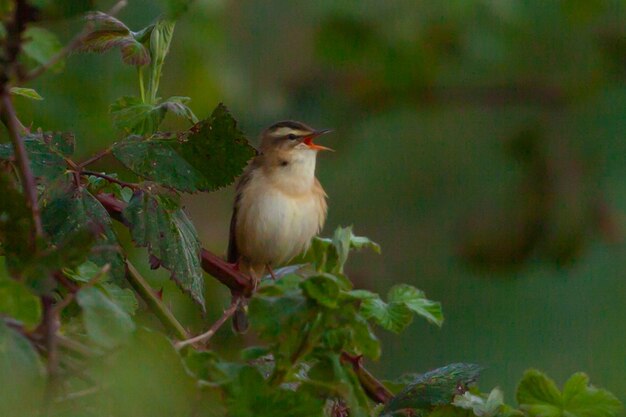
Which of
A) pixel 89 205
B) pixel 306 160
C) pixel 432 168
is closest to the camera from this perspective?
pixel 89 205

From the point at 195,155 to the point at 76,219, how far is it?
0.20m

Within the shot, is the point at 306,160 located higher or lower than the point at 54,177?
lower

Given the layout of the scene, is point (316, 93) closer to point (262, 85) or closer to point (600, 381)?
point (262, 85)

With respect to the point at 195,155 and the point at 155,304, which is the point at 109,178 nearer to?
the point at 195,155

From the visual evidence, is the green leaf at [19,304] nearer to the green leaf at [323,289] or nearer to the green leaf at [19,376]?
the green leaf at [19,376]

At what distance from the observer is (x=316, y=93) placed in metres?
7.07

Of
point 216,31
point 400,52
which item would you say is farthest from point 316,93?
point 216,31

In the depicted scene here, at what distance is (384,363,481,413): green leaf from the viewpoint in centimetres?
166

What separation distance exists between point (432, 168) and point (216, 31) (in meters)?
2.29

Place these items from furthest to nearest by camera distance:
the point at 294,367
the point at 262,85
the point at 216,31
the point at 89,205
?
the point at 262,85 → the point at 216,31 → the point at 89,205 → the point at 294,367

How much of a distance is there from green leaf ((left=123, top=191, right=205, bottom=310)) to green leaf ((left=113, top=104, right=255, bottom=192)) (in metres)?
0.06

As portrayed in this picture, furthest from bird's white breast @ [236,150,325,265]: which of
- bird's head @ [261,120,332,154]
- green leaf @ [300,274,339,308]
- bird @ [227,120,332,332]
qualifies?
green leaf @ [300,274,339,308]

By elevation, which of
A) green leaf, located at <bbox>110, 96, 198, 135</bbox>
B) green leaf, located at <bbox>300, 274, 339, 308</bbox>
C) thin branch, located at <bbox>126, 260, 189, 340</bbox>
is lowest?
thin branch, located at <bbox>126, 260, 189, 340</bbox>

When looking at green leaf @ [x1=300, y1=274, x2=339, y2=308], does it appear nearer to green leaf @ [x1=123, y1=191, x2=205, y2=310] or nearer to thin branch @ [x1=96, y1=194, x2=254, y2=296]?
green leaf @ [x1=123, y1=191, x2=205, y2=310]
